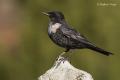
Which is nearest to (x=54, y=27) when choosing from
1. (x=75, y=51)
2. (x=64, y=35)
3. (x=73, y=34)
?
(x=64, y=35)

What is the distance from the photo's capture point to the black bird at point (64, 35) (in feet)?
36.7

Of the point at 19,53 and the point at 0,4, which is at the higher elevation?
the point at 19,53

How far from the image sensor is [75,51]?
53.0 feet

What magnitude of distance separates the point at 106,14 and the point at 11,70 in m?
2.20

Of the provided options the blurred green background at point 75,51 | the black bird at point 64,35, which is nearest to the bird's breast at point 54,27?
the black bird at point 64,35

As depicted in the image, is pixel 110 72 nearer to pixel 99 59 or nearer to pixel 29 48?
pixel 99 59

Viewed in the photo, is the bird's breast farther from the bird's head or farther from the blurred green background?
the blurred green background

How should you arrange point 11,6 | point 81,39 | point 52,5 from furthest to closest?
point 11,6, point 52,5, point 81,39

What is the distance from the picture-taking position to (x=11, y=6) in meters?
Result: 26.0

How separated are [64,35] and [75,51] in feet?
15.8

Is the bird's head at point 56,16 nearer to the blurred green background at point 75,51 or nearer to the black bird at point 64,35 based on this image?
the black bird at point 64,35

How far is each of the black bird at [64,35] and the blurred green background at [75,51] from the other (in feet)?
13.0

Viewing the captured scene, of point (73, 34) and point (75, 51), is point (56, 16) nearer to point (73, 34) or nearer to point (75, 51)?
point (73, 34)

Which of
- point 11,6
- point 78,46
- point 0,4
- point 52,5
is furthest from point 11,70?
point 0,4
